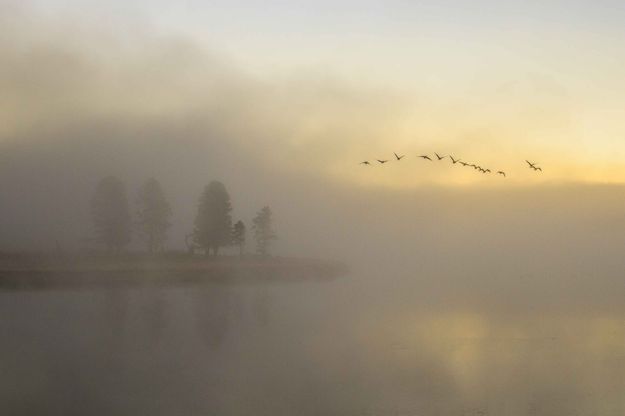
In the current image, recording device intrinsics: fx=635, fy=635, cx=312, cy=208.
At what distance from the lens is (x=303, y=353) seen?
6.41 m

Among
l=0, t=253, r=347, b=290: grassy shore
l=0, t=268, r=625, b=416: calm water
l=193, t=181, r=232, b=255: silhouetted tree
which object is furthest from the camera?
l=193, t=181, r=232, b=255: silhouetted tree

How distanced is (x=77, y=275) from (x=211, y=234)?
88.9 inches

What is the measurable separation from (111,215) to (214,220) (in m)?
1.66

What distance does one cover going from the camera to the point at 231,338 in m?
7.07

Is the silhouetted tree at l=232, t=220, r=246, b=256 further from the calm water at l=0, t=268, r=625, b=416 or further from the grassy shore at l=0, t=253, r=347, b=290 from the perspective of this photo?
the calm water at l=0, t=268, r=625, b=416

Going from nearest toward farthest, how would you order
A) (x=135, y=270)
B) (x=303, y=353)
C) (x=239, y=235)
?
1. (x=303, y=353)
2. (x=135, y=270)
3. (x=239, y=235)

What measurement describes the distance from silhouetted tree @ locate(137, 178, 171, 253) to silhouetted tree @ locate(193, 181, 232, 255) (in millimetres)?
535

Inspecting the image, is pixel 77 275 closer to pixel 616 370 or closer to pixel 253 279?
pixel 253 279

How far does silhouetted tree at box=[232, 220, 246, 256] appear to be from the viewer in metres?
10.7

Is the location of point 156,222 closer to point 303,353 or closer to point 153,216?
point 153,216

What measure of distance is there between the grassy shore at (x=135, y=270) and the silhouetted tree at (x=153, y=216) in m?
0.35

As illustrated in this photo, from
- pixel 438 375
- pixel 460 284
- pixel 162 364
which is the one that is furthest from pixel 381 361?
pixel 460 284

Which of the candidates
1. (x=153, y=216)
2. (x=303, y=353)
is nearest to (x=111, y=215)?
(x=153, y=216)

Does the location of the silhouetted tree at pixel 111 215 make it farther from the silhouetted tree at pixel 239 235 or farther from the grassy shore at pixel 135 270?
the silhouetted tree at pixel 239 235
